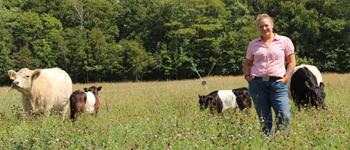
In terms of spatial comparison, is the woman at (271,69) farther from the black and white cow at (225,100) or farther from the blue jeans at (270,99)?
the black and white cow at (225,100)

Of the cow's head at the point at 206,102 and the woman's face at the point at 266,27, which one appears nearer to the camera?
the woman's face at the point at 266,27

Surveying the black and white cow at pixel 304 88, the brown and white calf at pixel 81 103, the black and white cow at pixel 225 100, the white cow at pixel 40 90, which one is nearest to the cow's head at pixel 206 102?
the black and white cow at pixel 225 100

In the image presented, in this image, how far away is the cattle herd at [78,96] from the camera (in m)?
6.09

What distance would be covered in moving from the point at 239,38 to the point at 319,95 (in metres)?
40.2

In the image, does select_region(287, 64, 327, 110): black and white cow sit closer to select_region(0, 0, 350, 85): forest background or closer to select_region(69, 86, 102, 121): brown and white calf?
select_region(69, 86, 102, 121): brown and white calf

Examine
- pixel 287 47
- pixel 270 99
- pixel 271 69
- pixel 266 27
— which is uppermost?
pixel 266 27

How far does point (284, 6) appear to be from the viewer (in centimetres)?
4494

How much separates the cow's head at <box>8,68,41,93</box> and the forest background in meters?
35.6

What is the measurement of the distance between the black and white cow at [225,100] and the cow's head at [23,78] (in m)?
4.23

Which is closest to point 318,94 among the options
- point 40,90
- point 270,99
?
point 270,99

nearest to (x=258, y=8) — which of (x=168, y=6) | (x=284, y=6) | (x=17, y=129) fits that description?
(x=284, y=6)

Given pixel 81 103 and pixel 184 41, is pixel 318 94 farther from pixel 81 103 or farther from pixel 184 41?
pixel 184 41

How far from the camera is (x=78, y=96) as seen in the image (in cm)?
645

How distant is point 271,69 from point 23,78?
5580 millimetres
